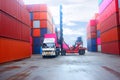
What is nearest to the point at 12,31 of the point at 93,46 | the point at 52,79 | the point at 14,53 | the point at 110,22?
the point at 14,53

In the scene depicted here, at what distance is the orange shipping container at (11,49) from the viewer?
61.0 ft

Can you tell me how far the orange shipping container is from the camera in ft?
61.0

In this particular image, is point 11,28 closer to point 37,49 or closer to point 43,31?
point 43,31

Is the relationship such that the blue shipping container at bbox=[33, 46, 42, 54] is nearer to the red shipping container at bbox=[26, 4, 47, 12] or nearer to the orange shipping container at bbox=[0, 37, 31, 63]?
the red shipping container at bbox=[26, 4, 47, 12]

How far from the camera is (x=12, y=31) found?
21.9 meters

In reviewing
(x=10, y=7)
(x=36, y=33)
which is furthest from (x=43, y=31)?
(x=10, y=7)

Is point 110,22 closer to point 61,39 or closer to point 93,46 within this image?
point 61,39

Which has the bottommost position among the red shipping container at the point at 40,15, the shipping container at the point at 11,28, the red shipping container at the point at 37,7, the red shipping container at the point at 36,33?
the shipping container at the point at 11,28

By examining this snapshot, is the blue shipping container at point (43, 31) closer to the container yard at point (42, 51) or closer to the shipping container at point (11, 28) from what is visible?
the container yard at point (42, 51)

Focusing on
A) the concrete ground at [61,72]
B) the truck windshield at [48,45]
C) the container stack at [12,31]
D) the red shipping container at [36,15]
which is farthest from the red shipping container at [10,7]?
the red shipping container at [36,15]

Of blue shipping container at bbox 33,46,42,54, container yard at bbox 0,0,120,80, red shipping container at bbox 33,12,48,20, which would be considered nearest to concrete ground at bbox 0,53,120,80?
container yard at bbox 0,0,120,80

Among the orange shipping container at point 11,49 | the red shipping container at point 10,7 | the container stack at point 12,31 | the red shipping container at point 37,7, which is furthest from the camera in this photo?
the red shipping container at point 37,7

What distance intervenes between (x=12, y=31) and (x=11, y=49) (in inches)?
84.8

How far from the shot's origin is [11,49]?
70.1 ft
